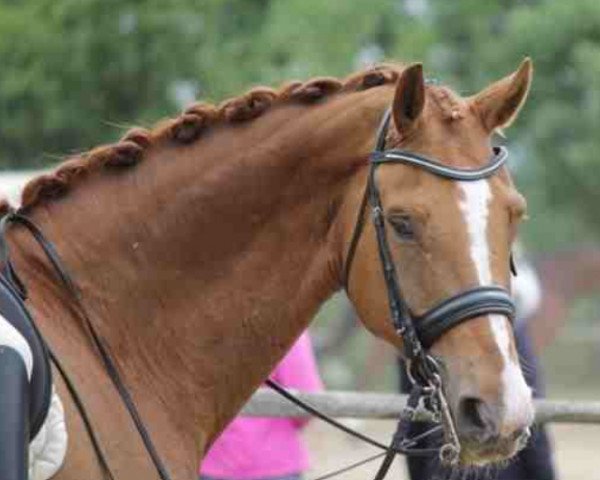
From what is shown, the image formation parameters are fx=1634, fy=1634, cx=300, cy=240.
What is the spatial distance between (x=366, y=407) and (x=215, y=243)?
2230 millimetres

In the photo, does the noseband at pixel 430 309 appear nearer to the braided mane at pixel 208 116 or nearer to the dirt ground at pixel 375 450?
the braided mane at pixel 208 116

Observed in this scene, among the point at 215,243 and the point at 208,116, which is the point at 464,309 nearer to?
the point at 215,243

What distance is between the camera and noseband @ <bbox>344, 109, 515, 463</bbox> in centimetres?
381

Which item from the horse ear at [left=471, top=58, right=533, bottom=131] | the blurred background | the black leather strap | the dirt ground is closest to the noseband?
the black leather strap

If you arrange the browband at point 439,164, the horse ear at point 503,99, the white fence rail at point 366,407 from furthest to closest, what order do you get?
1. the white fence rail at point 366,407
2. the horse ear at point 503,99
3. the browband at point 439,164

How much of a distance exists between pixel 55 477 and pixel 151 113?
37.1ft

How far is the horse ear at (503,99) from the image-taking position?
4094mm

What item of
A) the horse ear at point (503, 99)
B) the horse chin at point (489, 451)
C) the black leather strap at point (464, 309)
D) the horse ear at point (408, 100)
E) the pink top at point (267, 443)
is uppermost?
the horse ear at point (408, 100)

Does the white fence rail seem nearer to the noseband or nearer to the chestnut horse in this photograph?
the chestnut horse

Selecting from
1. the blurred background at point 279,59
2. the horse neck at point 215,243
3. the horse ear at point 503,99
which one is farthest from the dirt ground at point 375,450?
the horse ear at point 503,99

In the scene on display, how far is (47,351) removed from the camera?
3.77m

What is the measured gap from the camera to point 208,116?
13.9 ft

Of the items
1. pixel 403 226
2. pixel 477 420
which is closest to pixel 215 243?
pixel 403 226

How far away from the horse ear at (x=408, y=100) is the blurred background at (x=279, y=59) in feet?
25.8
